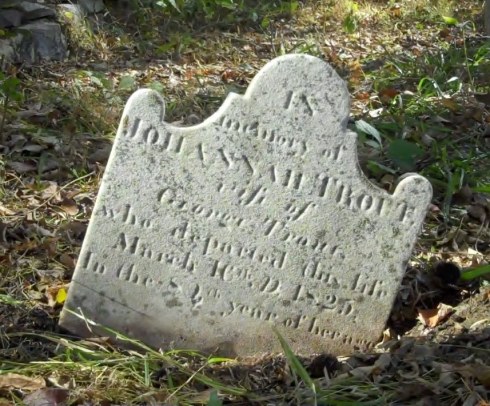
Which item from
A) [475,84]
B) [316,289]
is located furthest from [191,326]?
[475,84]

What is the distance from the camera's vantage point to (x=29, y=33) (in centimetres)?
627

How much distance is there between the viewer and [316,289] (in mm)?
3426

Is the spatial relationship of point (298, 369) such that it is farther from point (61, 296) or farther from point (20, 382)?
point (61, 296)

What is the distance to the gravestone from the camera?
3227mm

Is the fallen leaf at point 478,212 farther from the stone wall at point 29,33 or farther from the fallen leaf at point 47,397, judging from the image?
the stone wall at point 29,33

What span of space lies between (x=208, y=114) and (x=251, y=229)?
2.21m

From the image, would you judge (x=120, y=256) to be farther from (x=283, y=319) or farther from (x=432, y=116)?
(x=432, y=116)

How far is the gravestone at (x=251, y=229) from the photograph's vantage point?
10.6 ft

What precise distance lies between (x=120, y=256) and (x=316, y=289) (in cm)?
68

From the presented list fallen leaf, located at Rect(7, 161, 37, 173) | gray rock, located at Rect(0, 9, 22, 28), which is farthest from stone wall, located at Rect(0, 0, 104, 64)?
fallen leaf, located at Rect(7, 161, 37, 173)

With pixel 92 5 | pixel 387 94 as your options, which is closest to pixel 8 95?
pixel 387 94

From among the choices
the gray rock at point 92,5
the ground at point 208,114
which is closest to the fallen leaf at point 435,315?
the ground at point 208,114

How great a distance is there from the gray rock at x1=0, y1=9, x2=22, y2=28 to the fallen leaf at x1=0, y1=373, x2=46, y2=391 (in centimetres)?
388

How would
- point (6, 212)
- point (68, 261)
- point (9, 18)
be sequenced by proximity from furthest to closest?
point (9, 18), point (6, 212), point (68, 261)
